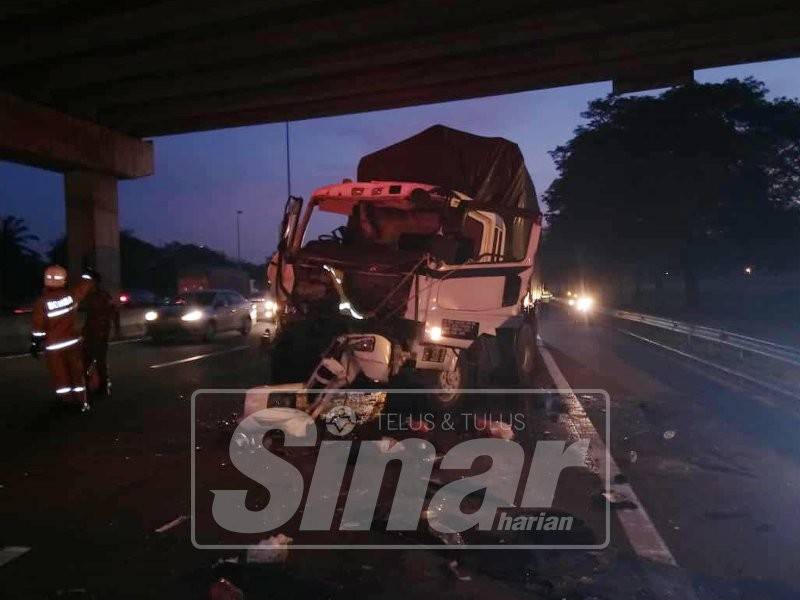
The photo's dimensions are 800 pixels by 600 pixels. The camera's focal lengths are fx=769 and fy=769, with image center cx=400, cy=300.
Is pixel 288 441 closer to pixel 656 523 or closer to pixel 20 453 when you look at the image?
pixel 20 453

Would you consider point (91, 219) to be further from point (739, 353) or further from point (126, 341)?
point (739, 353)

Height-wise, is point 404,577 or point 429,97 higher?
point 429,97

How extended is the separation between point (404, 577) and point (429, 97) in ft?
44.4

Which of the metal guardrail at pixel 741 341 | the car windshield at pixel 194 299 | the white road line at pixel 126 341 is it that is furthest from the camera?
the car windshield at pixel 194 299

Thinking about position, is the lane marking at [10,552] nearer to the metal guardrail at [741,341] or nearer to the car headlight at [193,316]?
the metal guardrail at [741,341]

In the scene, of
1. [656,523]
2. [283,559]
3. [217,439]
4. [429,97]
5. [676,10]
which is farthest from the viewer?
[429,97]

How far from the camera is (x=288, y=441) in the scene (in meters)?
7.52

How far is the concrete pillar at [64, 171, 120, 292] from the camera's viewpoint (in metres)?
21.3

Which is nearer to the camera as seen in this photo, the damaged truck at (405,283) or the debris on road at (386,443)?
the debris on road at (386,443)

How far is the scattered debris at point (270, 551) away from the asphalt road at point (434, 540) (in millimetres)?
95

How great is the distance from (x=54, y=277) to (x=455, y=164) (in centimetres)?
534

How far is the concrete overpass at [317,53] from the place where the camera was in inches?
463

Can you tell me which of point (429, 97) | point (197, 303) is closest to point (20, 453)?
point (429, 97)

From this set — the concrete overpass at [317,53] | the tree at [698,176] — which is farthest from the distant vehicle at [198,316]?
the tree at [698,176]
